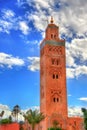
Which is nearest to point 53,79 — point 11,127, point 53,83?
point 53,83

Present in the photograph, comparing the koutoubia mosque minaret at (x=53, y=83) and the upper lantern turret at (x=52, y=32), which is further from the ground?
the upper lantern turret at (x=52, y=32)

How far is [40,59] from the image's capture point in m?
61.7

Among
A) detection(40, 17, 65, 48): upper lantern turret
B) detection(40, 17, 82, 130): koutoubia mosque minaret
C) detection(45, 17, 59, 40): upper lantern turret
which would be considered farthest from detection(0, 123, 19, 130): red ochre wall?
detection(45, 17, 59, 40): upper lantern turret

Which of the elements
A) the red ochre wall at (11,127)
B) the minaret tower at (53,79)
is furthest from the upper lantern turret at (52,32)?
the red ochre wall at (11,127)

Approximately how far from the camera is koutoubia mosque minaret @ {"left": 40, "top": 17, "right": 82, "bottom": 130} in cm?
5591

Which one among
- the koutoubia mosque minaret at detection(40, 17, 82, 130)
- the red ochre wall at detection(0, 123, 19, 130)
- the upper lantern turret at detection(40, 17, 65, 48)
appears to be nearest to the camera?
the red ochre wall at detection(0, 123, 19, 130)

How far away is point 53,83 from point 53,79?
0.72 m

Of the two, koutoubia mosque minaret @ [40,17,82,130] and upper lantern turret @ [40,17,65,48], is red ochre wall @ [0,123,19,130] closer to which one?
koutoubia mosque minaret @ [40,17,82,130]

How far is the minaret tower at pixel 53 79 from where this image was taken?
184 ft

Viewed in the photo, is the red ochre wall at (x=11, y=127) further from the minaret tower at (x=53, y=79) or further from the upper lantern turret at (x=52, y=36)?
the upper lantern turret at (x=52, y=36)

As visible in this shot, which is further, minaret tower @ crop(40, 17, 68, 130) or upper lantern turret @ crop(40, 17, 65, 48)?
upper lantern turret @ crop(40, 17, 65, 48)

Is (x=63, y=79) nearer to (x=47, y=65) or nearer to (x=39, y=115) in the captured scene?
(x=47, y=65)

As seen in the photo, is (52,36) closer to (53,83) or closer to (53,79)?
(53,79)

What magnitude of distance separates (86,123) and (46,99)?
16578mm
